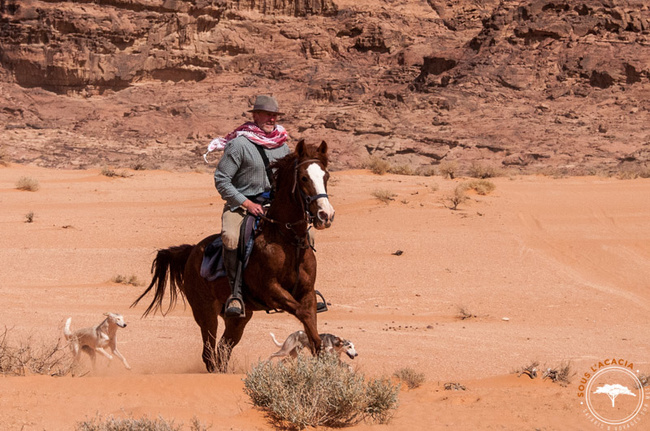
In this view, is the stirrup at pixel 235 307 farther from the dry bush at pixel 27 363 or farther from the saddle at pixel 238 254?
the dry bush at pixel 27 363

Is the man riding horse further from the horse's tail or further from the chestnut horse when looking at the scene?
the horse's tail

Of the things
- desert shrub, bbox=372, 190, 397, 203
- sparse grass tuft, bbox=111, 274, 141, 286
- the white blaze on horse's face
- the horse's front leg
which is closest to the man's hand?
the white blaze on horse's face

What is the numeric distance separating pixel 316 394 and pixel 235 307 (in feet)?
6.41

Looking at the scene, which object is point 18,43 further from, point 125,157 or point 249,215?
point 249,215

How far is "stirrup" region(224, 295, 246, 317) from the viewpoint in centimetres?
782

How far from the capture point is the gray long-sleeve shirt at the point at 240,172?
815cm

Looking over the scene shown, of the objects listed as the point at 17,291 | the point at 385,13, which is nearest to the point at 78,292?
the point at 17,291

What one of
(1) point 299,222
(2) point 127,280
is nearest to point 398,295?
(2) point 127,280

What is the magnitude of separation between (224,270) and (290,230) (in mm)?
1070

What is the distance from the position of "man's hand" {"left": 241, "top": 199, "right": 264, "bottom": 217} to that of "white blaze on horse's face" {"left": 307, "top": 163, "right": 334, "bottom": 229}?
0.80 meters

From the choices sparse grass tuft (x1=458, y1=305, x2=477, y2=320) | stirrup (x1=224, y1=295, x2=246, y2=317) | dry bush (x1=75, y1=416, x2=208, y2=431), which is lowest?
sparse grass tuft (x1=458, y1=305, x2=477, y2=320)

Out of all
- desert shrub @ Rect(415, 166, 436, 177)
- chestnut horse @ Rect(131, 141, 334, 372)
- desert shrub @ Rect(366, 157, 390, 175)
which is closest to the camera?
chestnut horse @ Rect(131, 141, 334, 372)

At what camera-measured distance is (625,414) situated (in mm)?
6887

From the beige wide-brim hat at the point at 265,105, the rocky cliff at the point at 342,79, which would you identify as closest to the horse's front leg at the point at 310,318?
the beige wide-brim hat at the point at 265,105
